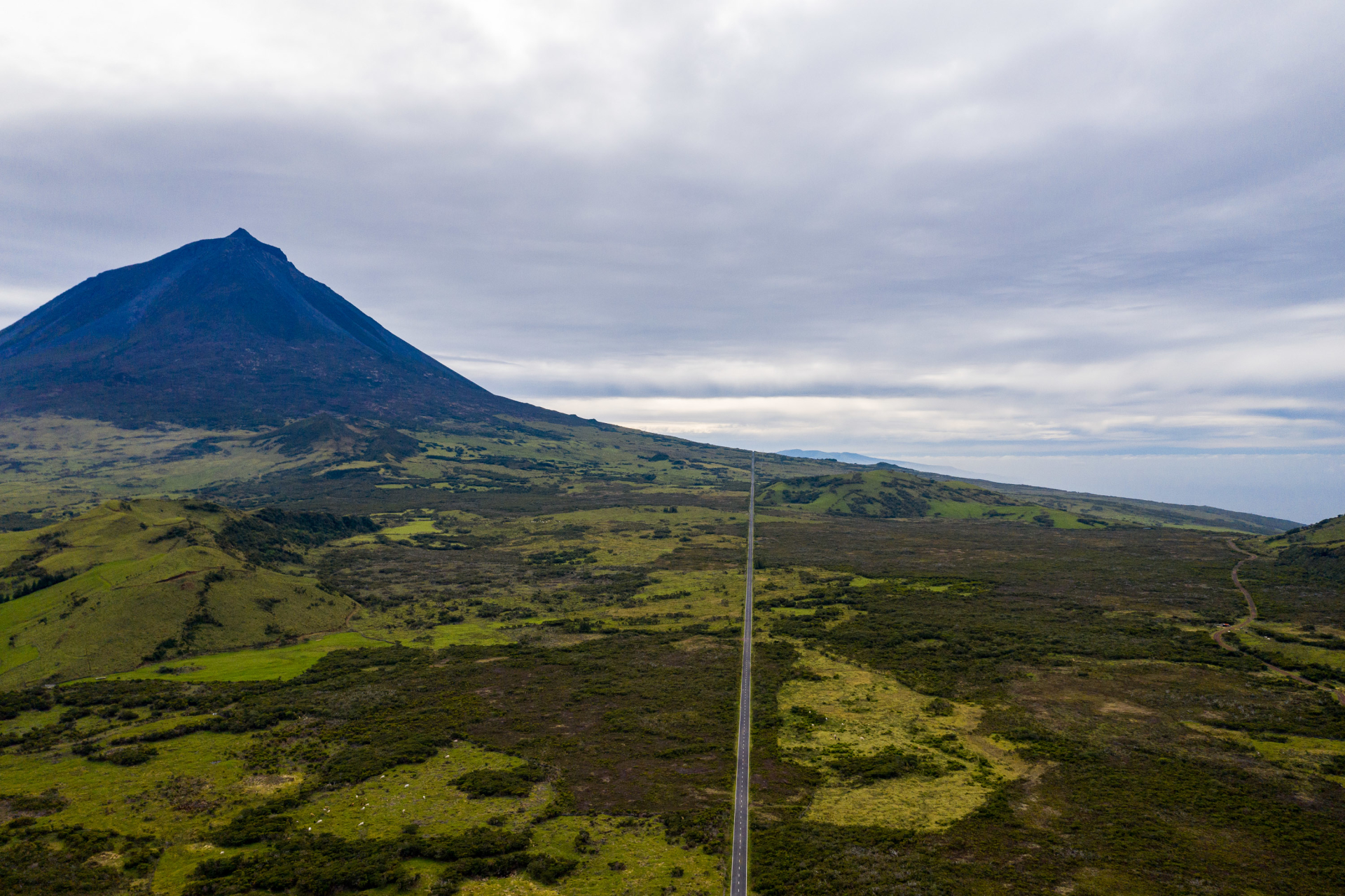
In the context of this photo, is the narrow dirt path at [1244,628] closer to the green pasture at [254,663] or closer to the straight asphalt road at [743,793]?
the straight asphalt road at [743,793]

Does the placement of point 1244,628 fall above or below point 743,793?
above

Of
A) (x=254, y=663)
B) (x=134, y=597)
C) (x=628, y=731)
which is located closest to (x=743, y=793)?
(x=628, y=731)

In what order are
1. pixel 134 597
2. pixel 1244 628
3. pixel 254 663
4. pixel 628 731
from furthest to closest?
pixel 1244 628
pixel 134 597
pixel 254 663
pixel 628 731

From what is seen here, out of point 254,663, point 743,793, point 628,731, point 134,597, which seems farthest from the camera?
point 134,597

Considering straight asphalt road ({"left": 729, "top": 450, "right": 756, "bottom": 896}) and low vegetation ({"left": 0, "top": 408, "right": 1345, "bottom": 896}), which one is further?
low vegetation ({"left": 0, "top": 408, "right": 1345, "bottom": 896})

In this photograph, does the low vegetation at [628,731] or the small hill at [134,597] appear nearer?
the low vegetation at [628,731]

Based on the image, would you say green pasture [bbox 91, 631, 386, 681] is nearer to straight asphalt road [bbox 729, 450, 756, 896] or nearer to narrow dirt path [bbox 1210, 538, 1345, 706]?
straight asphalt road [bbox 729, 450, 756, 896]

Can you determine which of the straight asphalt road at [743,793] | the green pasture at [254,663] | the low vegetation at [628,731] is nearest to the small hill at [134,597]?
the low vegetation at [628,731]

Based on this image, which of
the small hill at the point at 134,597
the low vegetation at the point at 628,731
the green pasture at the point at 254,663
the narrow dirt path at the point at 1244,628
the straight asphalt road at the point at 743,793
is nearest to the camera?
the straight asphalt road at the point at 743,793

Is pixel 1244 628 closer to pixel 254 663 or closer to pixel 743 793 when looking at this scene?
pixel 743 793

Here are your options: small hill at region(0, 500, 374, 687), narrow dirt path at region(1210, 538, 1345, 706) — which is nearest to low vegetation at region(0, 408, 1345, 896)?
small hill at region(0, 500, 374, 687)
